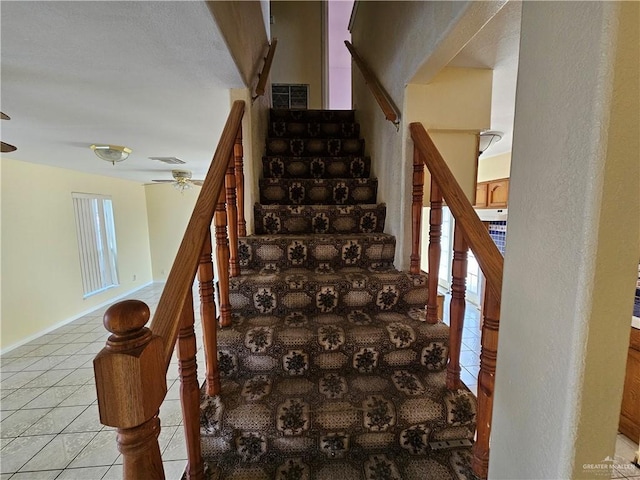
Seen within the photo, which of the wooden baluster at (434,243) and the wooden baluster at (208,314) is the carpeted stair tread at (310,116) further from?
the wooden baluster at (208,314)

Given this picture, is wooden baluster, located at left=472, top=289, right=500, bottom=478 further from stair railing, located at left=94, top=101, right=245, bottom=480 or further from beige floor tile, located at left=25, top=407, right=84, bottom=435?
beige floor tile, located at left=25, top=407, right=84, bottom=435

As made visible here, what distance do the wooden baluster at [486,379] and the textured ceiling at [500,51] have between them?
3.15 feet

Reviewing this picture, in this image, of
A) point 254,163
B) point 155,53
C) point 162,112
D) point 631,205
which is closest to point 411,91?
point 254,163

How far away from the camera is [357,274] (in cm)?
165

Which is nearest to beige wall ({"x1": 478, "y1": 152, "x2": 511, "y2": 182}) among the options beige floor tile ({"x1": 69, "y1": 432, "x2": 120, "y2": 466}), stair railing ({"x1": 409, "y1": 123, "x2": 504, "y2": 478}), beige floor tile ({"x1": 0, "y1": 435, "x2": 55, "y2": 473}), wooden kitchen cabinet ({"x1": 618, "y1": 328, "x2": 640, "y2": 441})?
wooden kitchen cabinet ({"x1": 618, "y1": 328, "x2": 640, "y2": 441})

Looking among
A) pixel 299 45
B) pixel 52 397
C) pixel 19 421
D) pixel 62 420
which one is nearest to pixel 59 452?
pixel 62 420

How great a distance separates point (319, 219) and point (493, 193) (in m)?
3.56

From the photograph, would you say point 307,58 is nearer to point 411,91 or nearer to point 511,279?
point 411,91

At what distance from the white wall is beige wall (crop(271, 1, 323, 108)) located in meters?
4.71

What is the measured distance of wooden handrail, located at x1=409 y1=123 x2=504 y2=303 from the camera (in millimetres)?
847

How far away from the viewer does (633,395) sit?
77.5 inches

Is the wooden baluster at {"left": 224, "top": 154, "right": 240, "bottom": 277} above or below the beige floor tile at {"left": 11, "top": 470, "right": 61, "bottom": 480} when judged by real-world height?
above

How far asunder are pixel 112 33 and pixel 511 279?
5.23ft

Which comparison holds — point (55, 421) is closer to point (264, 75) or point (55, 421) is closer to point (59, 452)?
point (59, 452)
